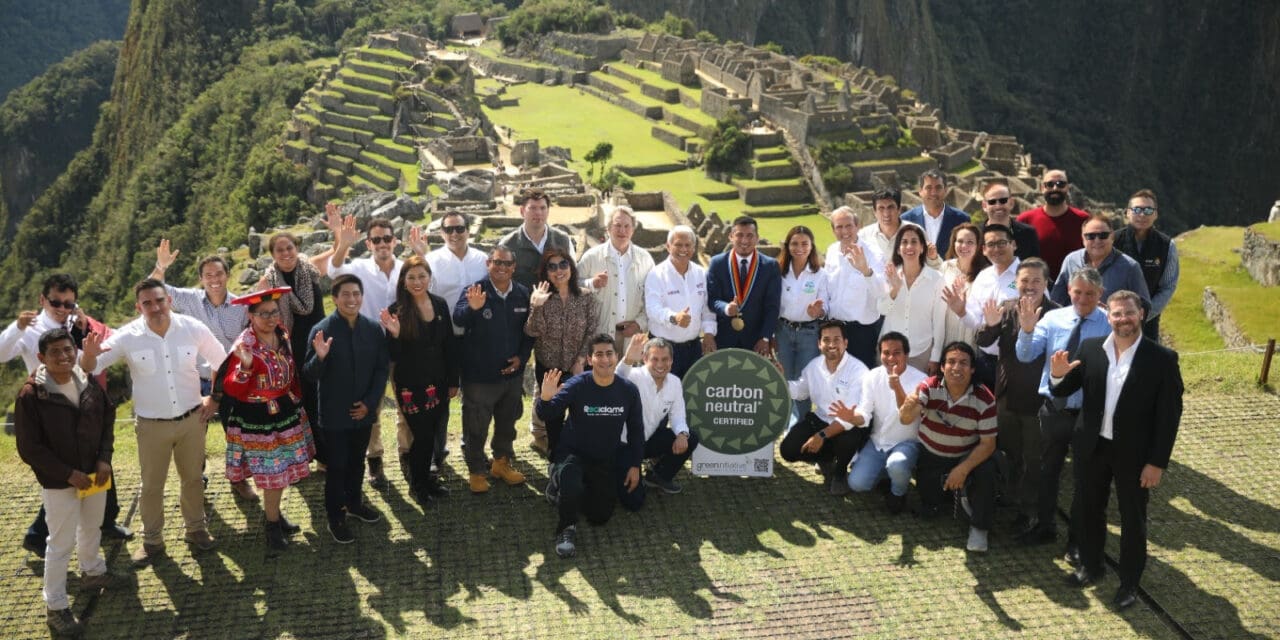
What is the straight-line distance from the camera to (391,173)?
4972 cm

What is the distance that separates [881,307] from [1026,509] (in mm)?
1954

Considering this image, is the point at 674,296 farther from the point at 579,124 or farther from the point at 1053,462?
the point at 579,124

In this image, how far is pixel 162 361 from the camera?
7891 mm

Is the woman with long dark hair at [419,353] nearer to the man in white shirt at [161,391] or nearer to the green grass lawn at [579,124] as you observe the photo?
the man in white shirt at [161,391]

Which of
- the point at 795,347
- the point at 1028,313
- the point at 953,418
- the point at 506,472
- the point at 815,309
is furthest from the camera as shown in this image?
the point at 795,347

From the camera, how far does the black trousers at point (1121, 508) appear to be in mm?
7457

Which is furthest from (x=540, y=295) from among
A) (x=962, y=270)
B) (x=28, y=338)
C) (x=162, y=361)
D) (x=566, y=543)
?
(x=28, y=338)

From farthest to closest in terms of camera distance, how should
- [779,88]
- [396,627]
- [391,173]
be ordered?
[779,88]
[391,173]
[396,627]

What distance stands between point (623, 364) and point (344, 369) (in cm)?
214

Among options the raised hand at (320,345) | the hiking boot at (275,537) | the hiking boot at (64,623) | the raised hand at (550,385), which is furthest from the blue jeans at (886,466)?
the hiking boot at (64,623)

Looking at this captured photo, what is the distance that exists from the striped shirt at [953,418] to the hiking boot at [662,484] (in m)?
1.98

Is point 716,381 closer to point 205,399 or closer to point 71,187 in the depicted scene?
point 205,399

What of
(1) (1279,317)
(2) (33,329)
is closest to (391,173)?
(1) (1279,317)

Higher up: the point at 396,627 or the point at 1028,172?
the point at 396,627
